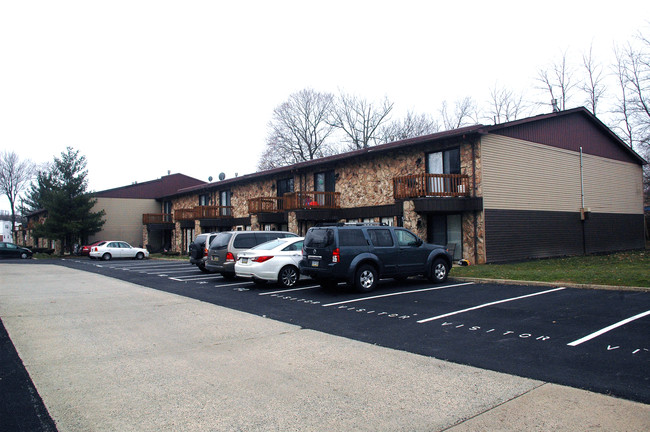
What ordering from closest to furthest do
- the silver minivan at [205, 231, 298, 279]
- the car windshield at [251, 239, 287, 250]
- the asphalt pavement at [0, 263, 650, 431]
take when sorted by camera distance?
the asphalt pavement at [0, 263, 650, 431], the car windshield at [251, 239, 287, 250], the silver minivan at [205, 231, 298, 279]

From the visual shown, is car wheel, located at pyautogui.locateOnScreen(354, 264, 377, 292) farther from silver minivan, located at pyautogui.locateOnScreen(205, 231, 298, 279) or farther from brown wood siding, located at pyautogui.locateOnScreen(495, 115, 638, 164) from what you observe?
brown wood siding, located at pyautogui.locateOnScreen(495, 115, 638, 164)

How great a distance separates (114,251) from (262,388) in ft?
116

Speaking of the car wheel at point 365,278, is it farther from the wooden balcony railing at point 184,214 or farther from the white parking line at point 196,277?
the wooden balcony railing at point 184,214

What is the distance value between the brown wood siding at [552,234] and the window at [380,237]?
308 inches

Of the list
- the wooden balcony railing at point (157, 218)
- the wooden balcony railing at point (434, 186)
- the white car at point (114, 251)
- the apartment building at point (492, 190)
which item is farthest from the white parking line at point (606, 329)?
the wooden balcony railing at point (157, 218)

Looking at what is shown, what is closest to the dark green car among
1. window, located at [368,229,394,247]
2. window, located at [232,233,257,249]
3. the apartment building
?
the apartment building

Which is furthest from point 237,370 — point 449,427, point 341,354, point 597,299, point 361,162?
point 361,162

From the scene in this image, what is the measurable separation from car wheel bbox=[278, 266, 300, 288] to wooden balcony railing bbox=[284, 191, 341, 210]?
11693mm

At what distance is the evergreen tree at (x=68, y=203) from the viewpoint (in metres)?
42.0

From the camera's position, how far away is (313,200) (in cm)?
2658

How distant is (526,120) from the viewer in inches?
834

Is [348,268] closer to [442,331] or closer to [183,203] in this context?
[442,331]

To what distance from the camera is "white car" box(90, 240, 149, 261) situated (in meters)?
36.2

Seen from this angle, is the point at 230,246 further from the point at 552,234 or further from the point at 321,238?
the point at 552,234
